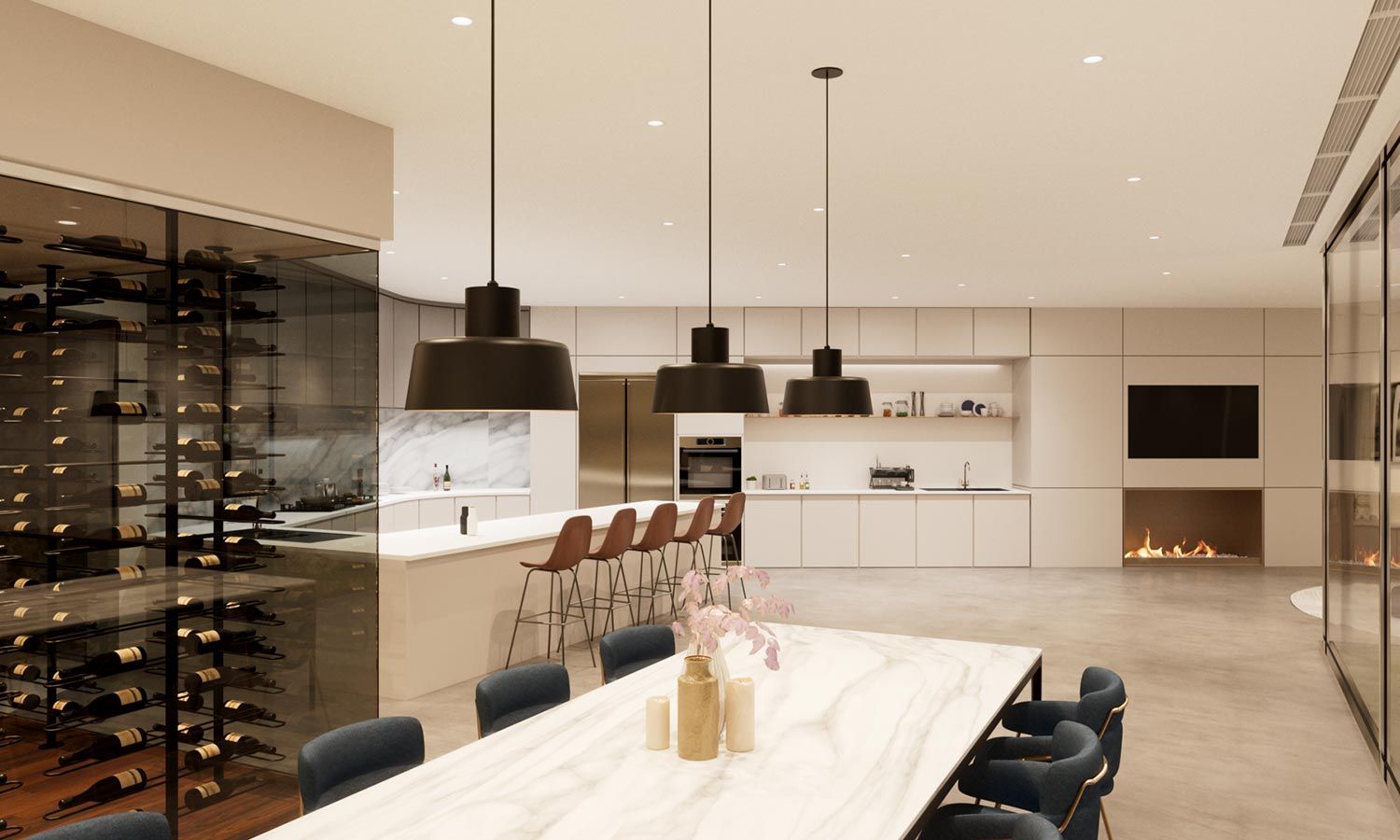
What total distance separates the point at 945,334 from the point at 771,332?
195 cm

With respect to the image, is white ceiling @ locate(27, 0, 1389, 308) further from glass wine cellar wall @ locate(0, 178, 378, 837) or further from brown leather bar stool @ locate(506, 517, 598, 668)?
brown leather bar stool @ locate(506, 517, 598, 668)

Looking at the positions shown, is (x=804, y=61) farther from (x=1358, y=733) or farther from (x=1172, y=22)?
(x=1358, y=733)

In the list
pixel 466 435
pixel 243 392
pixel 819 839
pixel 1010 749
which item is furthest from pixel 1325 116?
pixel 466 435

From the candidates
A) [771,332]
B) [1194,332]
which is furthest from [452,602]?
[1194,332]

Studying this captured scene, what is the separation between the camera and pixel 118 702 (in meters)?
3.21

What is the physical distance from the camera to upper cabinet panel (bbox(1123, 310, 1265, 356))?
995 cm

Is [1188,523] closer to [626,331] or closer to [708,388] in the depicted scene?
[626,331]

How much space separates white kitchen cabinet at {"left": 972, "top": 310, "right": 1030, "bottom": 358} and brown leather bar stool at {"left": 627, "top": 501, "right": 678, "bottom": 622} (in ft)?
15.2

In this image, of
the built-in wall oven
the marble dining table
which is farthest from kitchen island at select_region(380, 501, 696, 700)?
the built-in wall oven

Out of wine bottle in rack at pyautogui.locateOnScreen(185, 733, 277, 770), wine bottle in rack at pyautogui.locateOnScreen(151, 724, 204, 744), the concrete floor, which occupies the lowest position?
the concrete floor

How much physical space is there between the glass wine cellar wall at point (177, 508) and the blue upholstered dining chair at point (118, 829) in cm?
132

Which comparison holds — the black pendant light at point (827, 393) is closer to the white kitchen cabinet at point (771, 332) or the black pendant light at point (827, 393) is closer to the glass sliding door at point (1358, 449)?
the glass sliding door at point (1358, 449)

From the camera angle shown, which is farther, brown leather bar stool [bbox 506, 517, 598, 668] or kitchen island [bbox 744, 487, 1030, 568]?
kitchen island [bbox 744, 487, 1030, 568]

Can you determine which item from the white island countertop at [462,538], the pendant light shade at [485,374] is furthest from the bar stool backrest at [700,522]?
the pendant light shade at [485,374]
